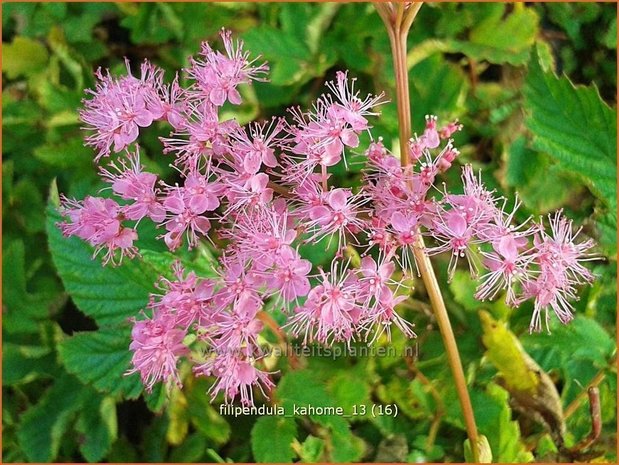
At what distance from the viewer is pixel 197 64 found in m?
0.70

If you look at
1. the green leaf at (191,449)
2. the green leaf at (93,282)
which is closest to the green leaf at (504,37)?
the green leaf at (93,282)

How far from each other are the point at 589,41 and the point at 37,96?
3.55ft

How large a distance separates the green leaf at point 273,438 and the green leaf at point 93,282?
0.24 m

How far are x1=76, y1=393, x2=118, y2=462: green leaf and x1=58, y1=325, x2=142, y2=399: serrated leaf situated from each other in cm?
11

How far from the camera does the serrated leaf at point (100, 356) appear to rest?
2.89 feet

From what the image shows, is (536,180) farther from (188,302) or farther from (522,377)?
(188,302)

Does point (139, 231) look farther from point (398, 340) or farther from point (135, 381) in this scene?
point (398, 340)

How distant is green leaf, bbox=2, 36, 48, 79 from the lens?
3.96 feet

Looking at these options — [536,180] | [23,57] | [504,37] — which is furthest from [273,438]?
[23,57]

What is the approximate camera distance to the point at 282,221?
0.62m

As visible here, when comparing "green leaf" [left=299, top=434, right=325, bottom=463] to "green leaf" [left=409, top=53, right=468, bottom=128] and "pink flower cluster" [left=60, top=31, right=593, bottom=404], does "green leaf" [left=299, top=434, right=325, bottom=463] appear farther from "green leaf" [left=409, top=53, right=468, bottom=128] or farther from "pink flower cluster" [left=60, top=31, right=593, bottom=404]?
"green leaf" [left=409, top=53, right=468, bottom=128]

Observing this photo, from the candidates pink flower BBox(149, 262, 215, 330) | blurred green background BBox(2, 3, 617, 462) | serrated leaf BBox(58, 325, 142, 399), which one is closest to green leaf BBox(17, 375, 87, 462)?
blurred green background BBox(2, 3, 617, 462)

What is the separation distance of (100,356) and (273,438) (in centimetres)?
28

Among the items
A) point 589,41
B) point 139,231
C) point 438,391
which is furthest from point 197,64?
point 589,41
